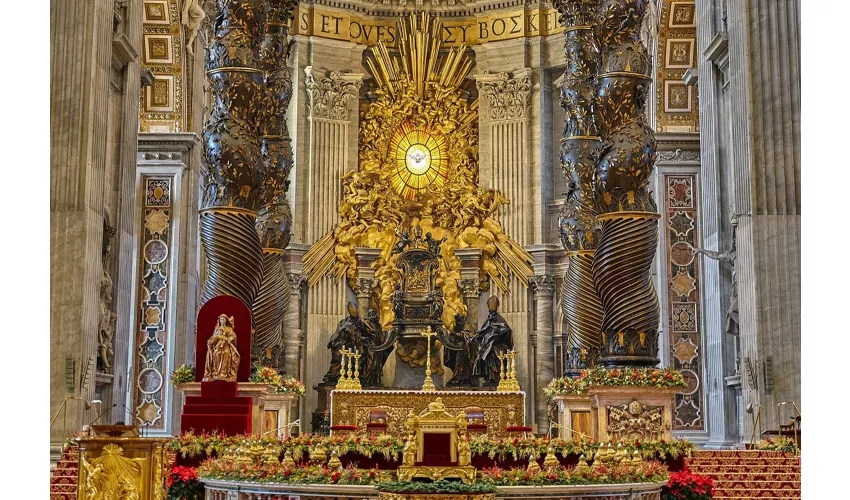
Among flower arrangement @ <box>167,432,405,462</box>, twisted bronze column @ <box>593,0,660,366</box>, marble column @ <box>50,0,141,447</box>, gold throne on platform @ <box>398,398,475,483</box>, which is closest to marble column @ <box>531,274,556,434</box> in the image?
marble column @ <box>50,0,141,447</box>

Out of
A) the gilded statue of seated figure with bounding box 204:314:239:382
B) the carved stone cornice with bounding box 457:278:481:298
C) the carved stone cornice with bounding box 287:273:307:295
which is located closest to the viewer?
the gilded statue of seated figure with bounding box 204:314:239:382

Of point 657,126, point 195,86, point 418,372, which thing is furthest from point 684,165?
point 195,86

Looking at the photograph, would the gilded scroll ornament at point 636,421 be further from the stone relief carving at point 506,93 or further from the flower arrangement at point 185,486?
the stone relief carving at point 506,93

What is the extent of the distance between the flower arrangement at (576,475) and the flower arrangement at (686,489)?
0.76m

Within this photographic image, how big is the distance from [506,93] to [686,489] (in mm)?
17710

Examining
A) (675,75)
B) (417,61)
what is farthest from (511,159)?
(675,75)

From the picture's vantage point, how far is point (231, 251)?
11.6 m

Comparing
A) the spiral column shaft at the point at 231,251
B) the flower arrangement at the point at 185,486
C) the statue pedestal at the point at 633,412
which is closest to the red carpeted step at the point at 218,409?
the spiral column shaft at the point at 231,251

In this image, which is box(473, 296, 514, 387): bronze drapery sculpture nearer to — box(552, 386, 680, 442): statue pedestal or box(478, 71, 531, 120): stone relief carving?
box(478, 71, 531, 120): stone relief carving

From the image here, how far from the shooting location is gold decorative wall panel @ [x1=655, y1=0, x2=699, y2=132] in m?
21.2

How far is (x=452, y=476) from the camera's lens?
7.28 m

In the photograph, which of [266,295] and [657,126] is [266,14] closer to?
[266,295]

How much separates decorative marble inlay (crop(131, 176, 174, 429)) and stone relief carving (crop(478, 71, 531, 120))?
26.6 ft

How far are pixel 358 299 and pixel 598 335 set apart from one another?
1235cm
